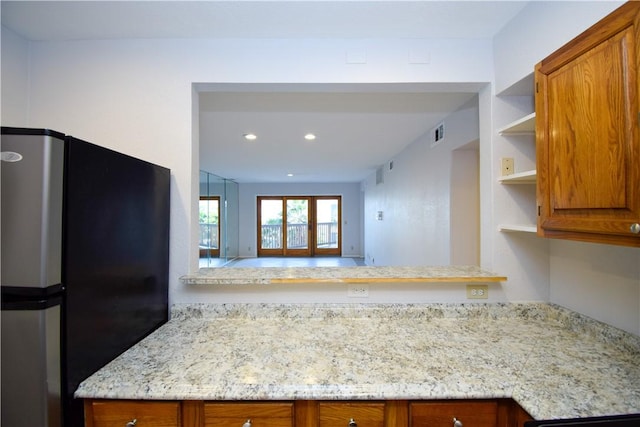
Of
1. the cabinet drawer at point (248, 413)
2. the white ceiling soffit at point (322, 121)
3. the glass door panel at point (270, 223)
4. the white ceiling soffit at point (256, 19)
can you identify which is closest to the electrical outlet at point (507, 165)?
the white ceiling soffit at point (322, 121)

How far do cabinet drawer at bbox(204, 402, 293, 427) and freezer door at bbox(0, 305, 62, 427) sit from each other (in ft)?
1.61

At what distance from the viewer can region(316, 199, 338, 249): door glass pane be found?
9039 mm

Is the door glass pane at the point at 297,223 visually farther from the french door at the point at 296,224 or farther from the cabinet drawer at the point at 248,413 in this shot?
the cabinet drawer at the point at 248,413

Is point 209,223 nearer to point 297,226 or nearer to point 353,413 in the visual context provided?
point 297,226

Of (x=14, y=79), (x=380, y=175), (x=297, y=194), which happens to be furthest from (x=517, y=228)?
(x=297, y=194)

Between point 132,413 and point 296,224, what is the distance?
26.5 feet

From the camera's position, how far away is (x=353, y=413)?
957 mm

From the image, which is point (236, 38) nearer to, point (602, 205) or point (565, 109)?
point (565, 109)

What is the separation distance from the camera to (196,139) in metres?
1.62

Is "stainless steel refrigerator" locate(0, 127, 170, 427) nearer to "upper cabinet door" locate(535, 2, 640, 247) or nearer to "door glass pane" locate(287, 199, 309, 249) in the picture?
"upper cabinet door" locate(535, 2, 640, 247)

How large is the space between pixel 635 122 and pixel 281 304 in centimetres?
160

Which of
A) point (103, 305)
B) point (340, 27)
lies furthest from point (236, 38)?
point (103, 305)

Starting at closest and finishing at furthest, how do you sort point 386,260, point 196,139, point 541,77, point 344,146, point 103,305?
point 103,305 < point 541,77 < point 196,139 < point 344,146 < point 386,260

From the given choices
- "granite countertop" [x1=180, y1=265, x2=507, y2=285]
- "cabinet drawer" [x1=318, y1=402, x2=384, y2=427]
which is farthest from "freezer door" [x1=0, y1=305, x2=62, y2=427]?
"cabinet drawer" [x1=318, y1=402, x2=384, y2=427]
